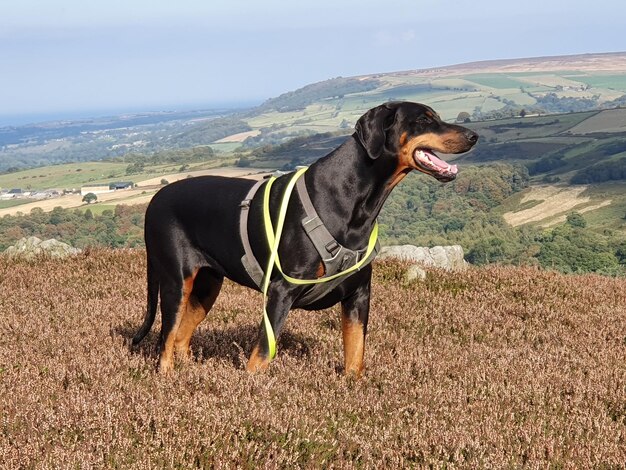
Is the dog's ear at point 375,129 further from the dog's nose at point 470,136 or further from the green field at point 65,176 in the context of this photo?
the green field at point 65,176

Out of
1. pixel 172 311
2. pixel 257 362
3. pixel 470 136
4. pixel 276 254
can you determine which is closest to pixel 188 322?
pixel 172 311

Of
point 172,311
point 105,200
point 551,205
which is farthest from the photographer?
point 551,205

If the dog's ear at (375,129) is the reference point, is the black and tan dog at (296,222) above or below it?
below

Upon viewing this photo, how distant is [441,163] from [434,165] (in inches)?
1.9

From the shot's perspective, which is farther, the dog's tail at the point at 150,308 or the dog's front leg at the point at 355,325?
the dog's tail at the point at 150,308

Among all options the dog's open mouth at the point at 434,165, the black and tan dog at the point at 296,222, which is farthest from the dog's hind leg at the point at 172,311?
the dog's open mouth at the point at 434,165

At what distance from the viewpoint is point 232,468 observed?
119 inches

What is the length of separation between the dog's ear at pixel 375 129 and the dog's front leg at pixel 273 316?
1.06 metres

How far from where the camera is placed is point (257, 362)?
451 centimetres

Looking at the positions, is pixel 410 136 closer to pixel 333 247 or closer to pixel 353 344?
pixel 333 247

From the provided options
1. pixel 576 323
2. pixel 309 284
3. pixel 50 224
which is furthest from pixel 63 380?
pixel 50 224

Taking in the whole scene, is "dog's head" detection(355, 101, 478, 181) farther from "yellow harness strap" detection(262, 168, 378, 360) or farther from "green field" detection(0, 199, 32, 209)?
"green field" detection(0, 199, 32, 209)

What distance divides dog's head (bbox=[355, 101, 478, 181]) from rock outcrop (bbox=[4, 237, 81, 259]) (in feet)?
Answer: 24.6

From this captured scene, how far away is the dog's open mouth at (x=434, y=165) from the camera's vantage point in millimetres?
4168
